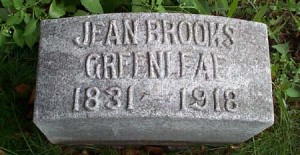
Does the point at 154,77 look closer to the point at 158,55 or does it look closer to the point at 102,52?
the point at 158,55

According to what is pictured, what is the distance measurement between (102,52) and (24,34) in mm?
473

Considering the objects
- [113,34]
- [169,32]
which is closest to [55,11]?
[113,34]

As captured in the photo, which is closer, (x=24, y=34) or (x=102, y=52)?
(x=102, y=52)

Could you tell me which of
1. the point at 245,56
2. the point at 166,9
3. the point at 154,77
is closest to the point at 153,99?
the point at 154,77

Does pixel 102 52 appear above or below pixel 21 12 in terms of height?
below

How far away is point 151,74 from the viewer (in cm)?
177

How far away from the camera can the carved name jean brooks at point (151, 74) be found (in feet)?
5.75

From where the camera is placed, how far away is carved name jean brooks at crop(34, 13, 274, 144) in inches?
69.0

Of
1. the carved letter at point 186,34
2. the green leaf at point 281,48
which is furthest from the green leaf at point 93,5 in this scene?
the green leaf at point 281,48

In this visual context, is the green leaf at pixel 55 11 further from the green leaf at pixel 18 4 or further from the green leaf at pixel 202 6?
the green leaf at pixel 202 6

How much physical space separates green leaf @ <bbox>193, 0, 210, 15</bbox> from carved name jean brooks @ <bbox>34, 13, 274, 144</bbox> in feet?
0.98

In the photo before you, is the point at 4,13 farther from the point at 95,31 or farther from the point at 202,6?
the point at 202,6

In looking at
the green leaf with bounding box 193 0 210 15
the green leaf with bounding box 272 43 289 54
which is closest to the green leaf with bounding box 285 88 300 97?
the green leaf with bounding box 272 43 289 54

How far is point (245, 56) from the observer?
6.08ft
